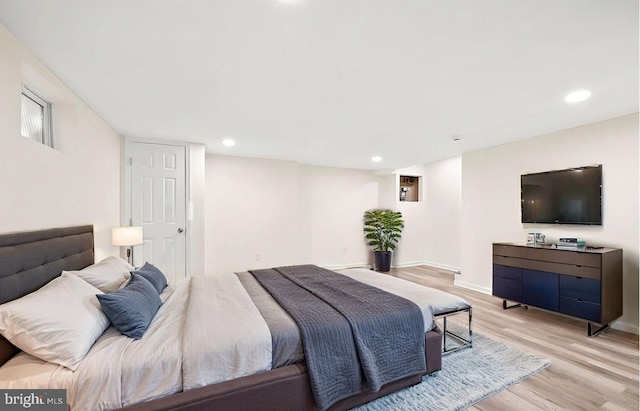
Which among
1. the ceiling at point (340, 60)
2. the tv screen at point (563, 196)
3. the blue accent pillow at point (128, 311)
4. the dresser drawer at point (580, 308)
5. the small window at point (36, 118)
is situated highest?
the ceiling at point (340, 60)

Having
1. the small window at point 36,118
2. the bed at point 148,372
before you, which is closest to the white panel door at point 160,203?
the small window at point 36,118

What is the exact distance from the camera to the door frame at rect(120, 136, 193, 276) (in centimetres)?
376

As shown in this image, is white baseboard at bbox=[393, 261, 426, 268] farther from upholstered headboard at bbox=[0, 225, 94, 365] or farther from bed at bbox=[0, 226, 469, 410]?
Result: upholstered headboard at bbox=[0, 225, 94, 365]

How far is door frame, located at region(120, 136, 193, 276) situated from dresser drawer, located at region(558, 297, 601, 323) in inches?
190

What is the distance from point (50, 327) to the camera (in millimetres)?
1354

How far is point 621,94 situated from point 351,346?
3148 mm

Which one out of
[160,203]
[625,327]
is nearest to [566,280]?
[625,327]

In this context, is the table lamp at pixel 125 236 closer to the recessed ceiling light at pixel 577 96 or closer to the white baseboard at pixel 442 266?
the recessed ceiling light at pixel 577 96

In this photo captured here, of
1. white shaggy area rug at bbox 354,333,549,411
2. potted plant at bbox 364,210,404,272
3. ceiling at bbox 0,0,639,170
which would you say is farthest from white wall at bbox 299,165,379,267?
white shaggy area rug at bbox 354,333,549,411

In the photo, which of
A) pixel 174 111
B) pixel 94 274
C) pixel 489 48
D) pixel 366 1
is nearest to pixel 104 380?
pixel 94 274

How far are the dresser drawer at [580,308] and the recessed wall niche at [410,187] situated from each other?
407 centimetres

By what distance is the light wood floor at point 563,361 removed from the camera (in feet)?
6.07

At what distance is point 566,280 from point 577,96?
6.25 feet

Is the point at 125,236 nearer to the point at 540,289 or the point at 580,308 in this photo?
the point at 540,289
